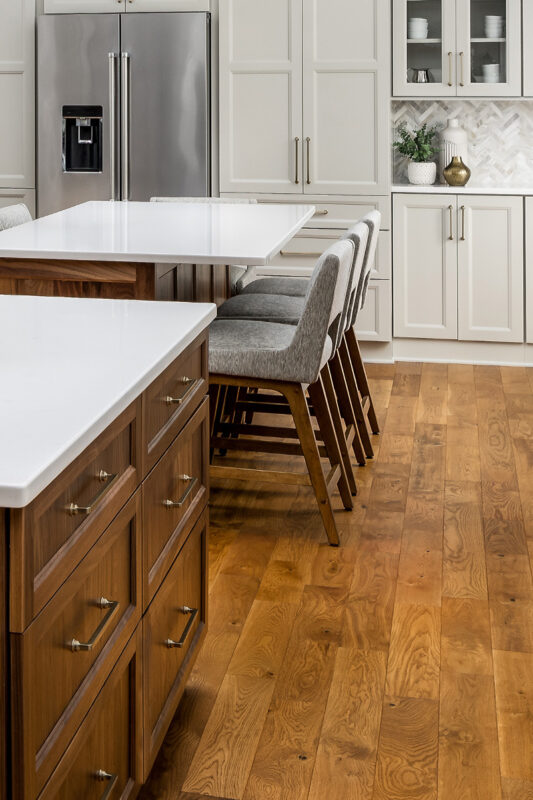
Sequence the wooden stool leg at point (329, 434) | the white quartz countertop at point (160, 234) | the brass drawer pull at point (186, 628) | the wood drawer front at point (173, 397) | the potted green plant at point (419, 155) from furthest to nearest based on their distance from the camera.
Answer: the potted green plant at point (419, 155) → the wooden stool leg at point (329, 434) → the white quartz countertop at point (160, 234) → the brass drawer pull at point (186, 628) → the wood drawer front at point (173, 397)

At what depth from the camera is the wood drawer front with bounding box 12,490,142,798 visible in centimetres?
117

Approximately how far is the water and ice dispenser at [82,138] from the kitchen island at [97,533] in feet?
11.5

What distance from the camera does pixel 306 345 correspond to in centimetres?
297

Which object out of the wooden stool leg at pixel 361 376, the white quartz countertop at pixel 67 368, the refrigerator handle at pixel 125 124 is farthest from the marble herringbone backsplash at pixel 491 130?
the white quartz countertop at pixel 67 368

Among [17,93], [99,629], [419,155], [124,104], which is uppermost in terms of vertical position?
[17,93]

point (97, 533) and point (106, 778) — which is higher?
point (97, 533)

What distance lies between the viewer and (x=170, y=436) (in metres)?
1.78

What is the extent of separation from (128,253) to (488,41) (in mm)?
3257

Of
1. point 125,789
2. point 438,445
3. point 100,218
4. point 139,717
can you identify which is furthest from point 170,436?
point 438,445

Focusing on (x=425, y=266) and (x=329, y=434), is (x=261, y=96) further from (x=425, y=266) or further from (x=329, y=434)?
(x=329, y=434)

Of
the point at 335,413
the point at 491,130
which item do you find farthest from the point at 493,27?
the point at 335,413

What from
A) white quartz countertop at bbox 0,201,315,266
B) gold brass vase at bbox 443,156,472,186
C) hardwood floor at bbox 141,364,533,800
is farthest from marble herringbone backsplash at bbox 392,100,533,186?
hardwood floor at bbox 141,364,533,800

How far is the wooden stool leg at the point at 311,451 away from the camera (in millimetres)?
3053

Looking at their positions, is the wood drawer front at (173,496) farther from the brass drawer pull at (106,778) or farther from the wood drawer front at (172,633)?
the brass drawer pull at (106,778)
